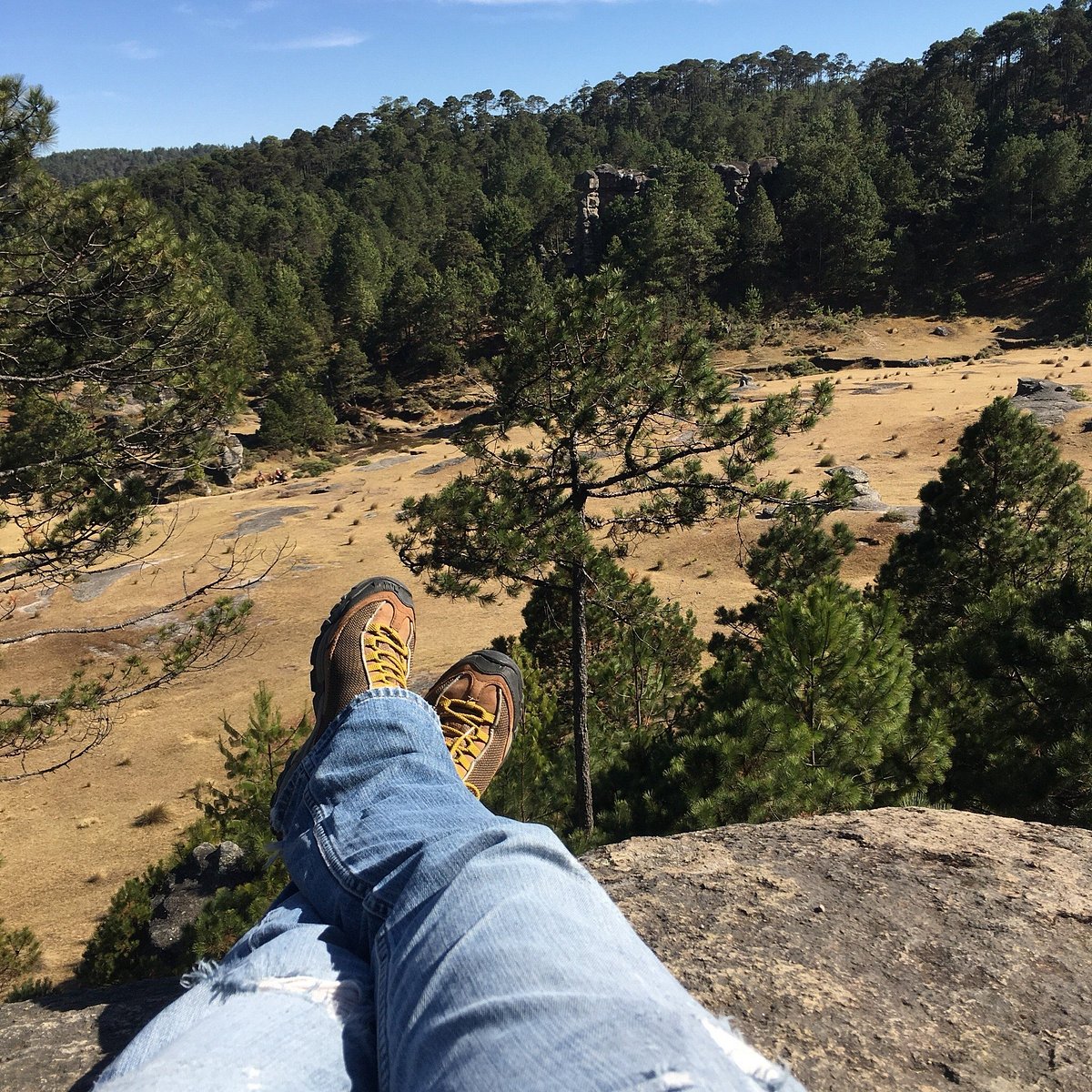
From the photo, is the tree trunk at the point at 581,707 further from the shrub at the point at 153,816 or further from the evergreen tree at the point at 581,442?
the shrub at the point at 153,816

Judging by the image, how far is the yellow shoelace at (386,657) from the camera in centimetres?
304

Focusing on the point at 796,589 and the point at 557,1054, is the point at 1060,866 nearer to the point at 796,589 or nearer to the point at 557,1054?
the point at 557,1054

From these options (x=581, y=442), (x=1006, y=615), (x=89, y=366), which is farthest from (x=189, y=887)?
(x=1006, y=615)

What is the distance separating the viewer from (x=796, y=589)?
8469mm

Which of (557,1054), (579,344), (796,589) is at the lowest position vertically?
(796,589)

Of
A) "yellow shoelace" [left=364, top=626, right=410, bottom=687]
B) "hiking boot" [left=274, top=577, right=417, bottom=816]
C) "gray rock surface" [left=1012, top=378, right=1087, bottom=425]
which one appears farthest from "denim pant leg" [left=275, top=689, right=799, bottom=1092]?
"gray rock surface" [left=1012, top=378, right=1087, bottom=425]

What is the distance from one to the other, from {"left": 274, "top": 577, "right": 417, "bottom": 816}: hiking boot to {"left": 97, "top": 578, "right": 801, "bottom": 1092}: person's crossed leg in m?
0.69

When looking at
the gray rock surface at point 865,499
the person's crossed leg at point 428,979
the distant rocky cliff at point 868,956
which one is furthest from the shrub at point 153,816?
the gray rock surface at point 865,499

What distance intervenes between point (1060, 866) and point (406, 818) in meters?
2.24

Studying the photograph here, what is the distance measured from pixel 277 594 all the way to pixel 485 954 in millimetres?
18240

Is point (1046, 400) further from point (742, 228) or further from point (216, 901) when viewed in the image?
point (742, 228)

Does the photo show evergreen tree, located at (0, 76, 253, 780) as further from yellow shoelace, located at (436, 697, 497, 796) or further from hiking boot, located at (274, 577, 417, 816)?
yellow shoelace, located at (436, 697, 497, 796)

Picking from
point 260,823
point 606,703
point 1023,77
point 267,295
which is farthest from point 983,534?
point 1023,77

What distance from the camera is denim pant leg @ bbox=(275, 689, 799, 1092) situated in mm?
1095
